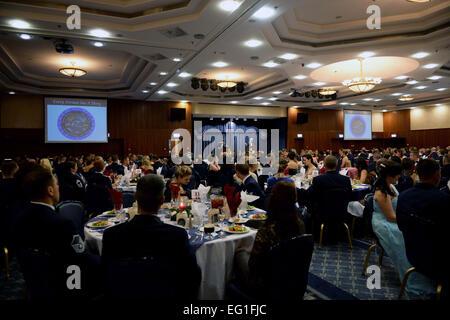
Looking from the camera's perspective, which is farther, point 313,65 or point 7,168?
point 313,65

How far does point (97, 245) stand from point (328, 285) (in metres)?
2.56

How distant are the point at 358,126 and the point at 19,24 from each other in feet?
64.0

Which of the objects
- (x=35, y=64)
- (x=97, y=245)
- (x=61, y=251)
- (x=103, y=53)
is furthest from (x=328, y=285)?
(x=35, y=64)

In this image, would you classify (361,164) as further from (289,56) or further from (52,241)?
(52,241)

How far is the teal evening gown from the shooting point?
286cm

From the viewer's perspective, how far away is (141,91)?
12.4 meters

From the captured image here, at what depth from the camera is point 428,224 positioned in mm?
2258

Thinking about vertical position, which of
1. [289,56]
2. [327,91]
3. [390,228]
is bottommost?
[390,228]

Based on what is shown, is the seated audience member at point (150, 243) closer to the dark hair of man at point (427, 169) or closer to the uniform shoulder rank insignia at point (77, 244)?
the uniform shoulder rank insignia at point (77, 244)

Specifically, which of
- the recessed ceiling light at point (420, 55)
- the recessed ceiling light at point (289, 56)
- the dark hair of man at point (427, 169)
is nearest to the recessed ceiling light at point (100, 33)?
the recessed ceiling light at point (289, 56)

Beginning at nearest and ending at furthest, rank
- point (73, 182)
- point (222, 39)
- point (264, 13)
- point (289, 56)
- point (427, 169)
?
point (427, 169) → point (264, 13) → point (73, 182) → point (222, 39) → point (289, 56)

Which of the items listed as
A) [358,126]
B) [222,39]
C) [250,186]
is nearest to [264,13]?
[222,39]

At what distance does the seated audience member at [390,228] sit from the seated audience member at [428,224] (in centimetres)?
60

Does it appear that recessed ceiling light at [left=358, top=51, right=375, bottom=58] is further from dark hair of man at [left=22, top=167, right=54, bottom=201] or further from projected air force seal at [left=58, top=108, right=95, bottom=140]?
projected air force seal at [left=58, top=108, right=95, bottom=140]
